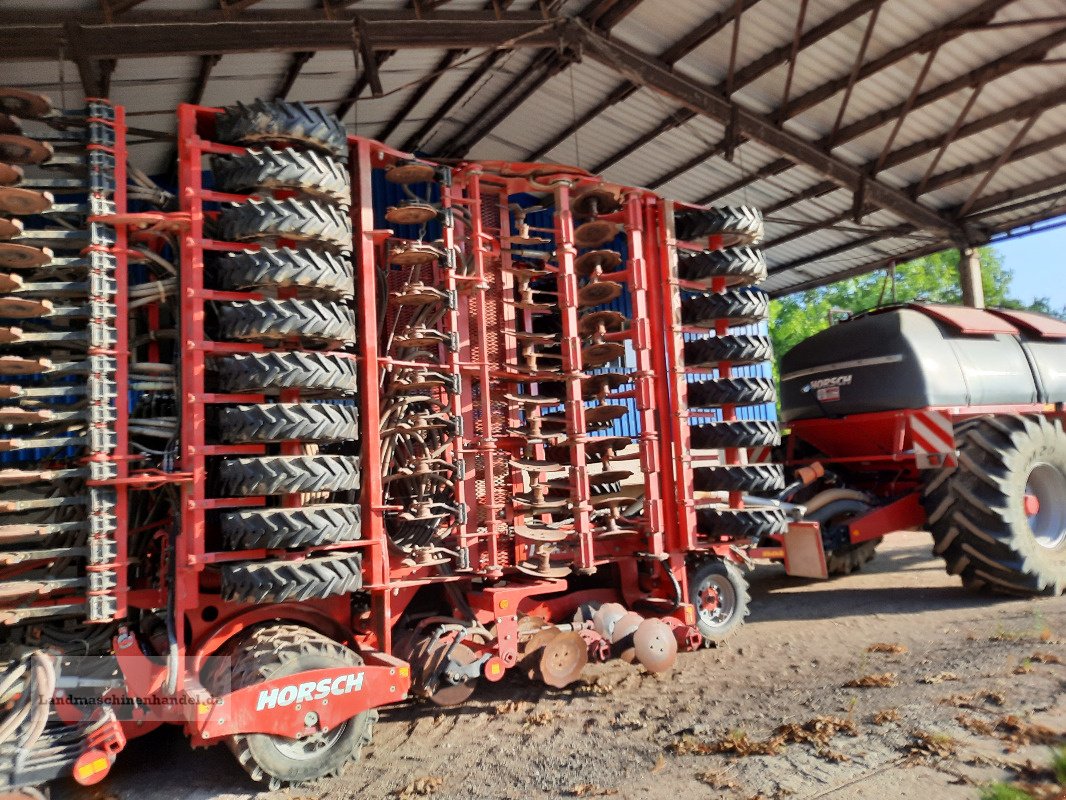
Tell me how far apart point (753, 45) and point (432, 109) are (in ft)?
13.5

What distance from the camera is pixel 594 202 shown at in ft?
19.9

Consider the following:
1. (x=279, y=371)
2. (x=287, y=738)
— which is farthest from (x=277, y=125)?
(x=287, y=738)

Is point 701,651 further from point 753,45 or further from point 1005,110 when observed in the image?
point 1005,110

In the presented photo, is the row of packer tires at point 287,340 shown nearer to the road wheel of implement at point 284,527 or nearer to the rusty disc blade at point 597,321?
the road wheel of implement at point 284,527

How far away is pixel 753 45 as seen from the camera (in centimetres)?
951

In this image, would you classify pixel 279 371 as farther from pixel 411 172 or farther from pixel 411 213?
pixel 411 172

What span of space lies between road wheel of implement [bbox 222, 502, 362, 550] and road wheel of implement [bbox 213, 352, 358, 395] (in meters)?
0.62

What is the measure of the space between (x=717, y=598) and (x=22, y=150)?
537 cm

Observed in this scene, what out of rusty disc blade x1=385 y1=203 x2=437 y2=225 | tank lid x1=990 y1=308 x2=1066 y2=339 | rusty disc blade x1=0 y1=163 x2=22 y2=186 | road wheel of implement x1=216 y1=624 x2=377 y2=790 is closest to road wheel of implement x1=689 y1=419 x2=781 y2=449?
rusty disc blade x1=385 y1=203 x2=437 y2=225

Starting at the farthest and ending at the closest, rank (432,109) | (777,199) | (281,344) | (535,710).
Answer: (777,199) < (432,109) < (535,710) < (281,344)

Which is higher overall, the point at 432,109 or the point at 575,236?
the point at 432,109

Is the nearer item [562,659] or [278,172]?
[278,172]

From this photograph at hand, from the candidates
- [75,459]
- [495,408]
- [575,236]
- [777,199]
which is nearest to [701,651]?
[495,408]

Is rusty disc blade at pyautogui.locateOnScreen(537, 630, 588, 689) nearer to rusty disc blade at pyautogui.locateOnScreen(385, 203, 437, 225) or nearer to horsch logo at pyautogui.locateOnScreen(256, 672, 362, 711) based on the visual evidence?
horsch logo at pyautogui.locateOnScreen(256, 672, 362, 711)
